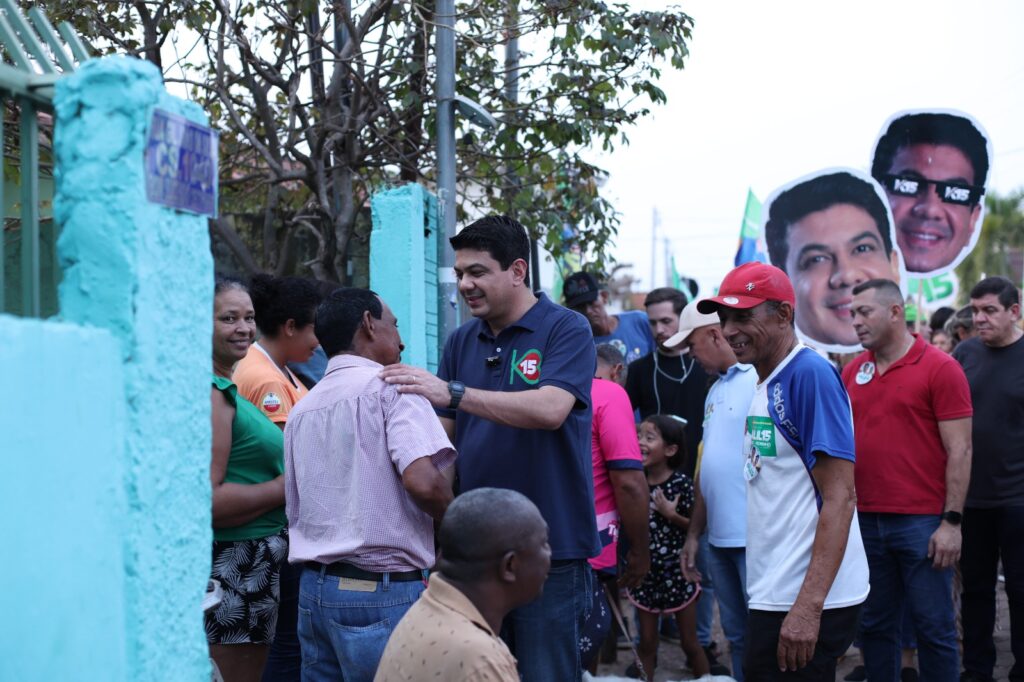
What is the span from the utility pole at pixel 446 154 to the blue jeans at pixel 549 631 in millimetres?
3480

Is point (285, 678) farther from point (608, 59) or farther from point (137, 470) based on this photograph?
point (608, 59)

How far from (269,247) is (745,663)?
21.3ft

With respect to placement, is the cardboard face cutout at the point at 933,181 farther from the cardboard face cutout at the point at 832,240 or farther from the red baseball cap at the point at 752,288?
the red baseball cap at the point at 752,288

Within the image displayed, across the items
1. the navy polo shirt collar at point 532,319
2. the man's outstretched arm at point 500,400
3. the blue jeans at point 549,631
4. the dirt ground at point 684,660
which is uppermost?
the navy polo shirt collar at point 532,319

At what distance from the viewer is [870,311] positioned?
5543 mm

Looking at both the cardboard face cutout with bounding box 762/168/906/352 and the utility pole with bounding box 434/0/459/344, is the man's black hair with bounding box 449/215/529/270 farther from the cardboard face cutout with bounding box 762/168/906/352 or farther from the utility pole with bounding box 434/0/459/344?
the cardboard face cutout with bounding box 762/168/906/352

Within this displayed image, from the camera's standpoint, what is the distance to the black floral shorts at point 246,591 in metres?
4.11

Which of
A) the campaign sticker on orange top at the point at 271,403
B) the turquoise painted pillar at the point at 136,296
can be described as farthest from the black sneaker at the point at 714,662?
the turquoise painted pillar at the point at 136,296

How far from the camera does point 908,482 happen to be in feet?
17.9

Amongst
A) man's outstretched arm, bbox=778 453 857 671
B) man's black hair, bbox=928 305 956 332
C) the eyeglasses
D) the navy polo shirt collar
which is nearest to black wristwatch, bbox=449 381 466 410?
the navy polo shirt collar

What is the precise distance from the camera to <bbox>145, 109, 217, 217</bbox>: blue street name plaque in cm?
250

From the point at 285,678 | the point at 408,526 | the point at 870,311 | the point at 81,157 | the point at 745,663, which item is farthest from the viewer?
the point at 870,311

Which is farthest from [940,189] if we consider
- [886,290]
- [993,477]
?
[886,290]

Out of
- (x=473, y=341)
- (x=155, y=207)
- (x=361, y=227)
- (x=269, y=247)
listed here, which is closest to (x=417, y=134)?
(x=361, y=227)
